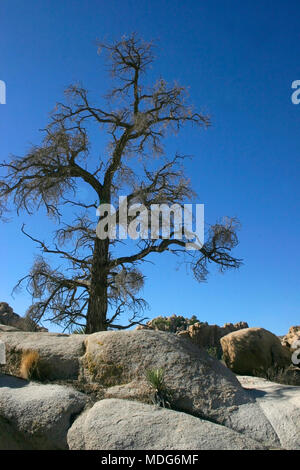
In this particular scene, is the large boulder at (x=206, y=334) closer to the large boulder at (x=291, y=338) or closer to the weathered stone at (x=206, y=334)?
the weathered stone at (x=206, y=334)

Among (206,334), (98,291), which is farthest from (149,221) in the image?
(206,334)

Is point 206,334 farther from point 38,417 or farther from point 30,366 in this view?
point 38,417

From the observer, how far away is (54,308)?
1617 cm

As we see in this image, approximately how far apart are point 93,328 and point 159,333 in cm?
557

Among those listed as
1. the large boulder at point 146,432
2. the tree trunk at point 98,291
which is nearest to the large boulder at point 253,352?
the tree trunk at point 98,291

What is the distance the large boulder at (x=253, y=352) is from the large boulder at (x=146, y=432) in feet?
29.5

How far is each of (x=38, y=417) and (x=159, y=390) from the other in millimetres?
2234

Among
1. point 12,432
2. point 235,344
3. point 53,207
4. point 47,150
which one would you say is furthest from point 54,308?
point 12,432

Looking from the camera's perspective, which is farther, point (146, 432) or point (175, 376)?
point (175, 376)

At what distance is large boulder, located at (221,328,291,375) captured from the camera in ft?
52.1

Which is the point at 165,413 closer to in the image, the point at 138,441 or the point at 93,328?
the point at 138,441

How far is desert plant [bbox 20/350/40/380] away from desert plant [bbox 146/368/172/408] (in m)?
2.71

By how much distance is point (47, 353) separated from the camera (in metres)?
9.77

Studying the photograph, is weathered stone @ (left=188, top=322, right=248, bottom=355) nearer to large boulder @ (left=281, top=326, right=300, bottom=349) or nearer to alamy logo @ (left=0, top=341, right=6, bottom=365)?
large boulder @ (left=281, top=326, right=300, bottom=349)
